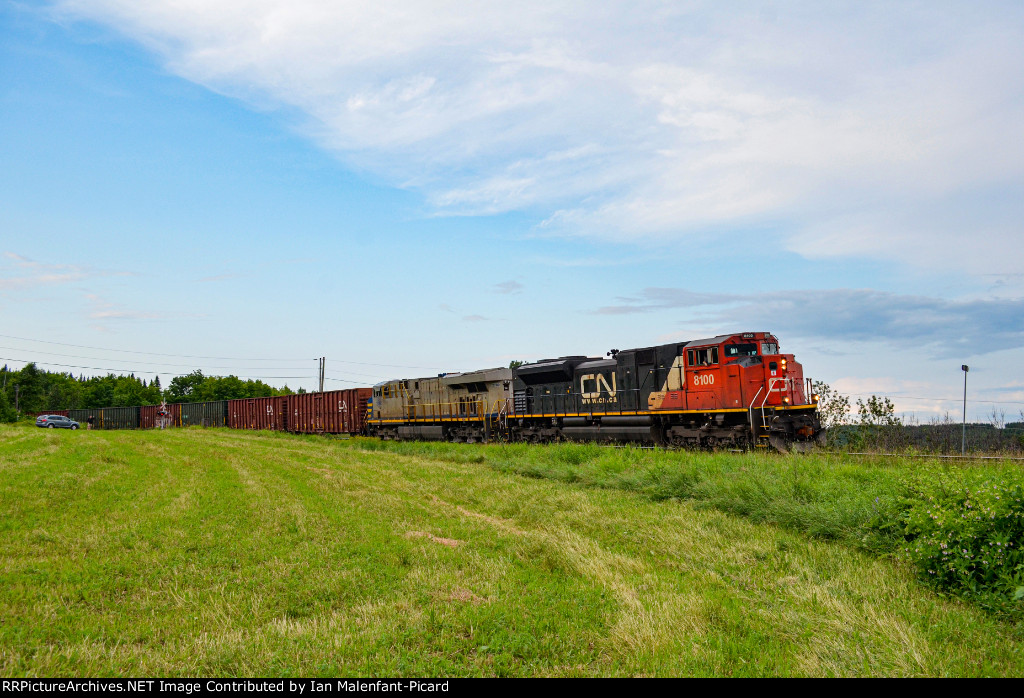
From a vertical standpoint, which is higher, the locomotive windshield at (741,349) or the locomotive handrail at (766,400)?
the locomotive windshield at (741,349)

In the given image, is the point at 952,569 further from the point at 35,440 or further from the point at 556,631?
the point at 35,440

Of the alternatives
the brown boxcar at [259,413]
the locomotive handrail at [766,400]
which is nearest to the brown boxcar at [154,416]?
the brown boxcar at [259,413]

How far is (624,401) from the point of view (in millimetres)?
21969

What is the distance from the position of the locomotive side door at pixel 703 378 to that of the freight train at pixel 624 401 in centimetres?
3

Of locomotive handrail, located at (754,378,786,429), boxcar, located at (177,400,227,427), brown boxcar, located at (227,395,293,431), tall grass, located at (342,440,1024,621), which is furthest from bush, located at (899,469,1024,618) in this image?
boxcar, located at (177,400,227,427)

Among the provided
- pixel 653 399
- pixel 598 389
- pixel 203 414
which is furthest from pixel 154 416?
pixel 653 399

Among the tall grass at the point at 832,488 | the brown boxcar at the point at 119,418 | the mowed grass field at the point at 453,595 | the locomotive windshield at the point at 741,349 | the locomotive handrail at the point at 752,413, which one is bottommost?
the brown boxcar at the point at 119,418

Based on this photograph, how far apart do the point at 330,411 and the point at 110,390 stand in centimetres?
11918

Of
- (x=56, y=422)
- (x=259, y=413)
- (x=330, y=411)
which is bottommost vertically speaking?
(x=56, y=422)

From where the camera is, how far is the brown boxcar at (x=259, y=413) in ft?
147

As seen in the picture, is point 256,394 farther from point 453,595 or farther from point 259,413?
point 453,595

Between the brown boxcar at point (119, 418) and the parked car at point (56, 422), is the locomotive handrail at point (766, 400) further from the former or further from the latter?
the brown boxcar at point (119, 418)

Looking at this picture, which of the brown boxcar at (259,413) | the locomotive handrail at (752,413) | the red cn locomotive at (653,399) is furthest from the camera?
the brown boxcar at (259,413)

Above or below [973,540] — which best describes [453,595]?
below
